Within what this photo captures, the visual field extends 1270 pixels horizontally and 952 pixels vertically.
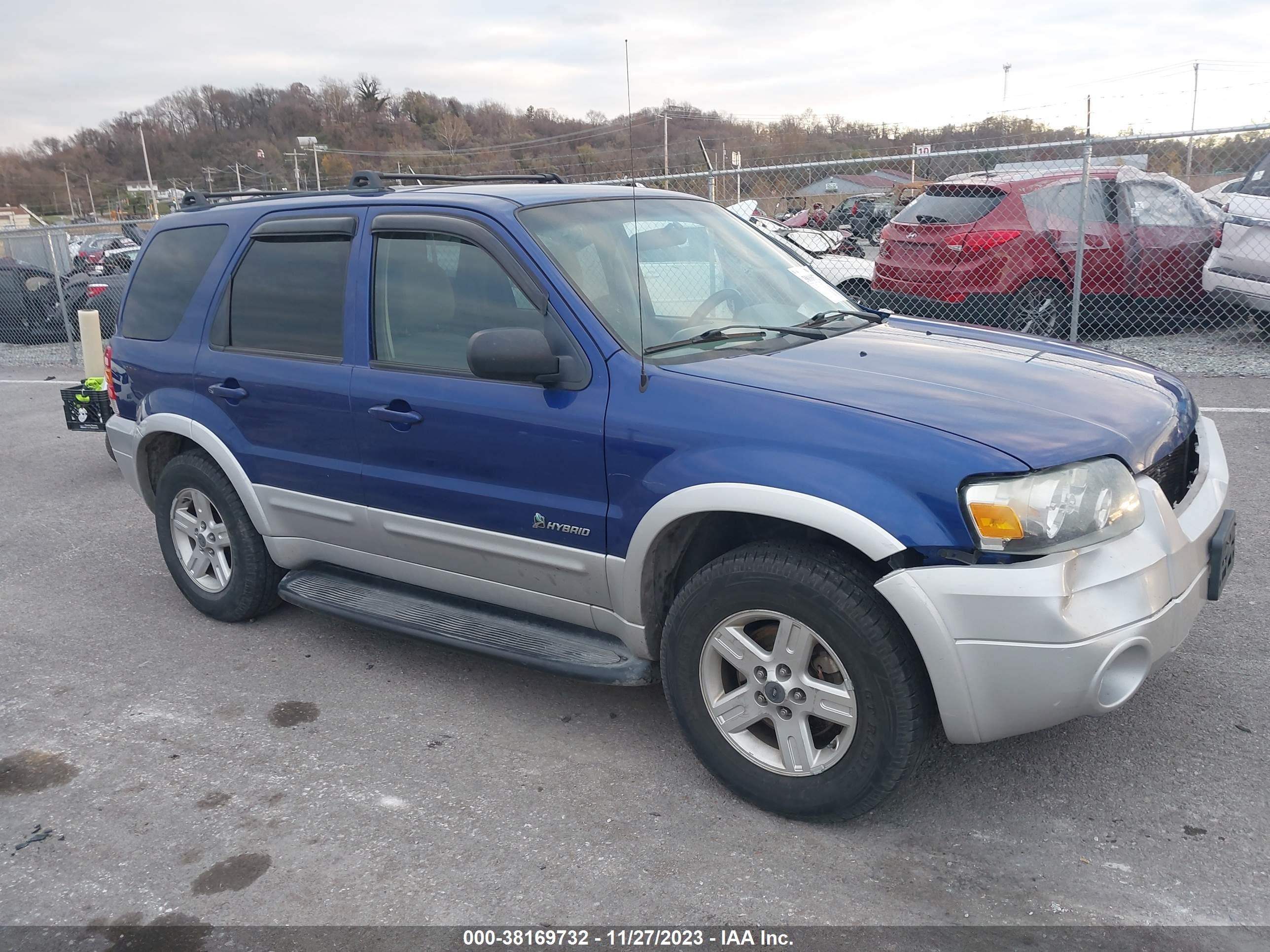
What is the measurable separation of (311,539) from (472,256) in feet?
4.75

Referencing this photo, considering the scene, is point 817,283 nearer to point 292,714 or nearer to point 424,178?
point 424,178

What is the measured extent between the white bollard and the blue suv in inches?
173

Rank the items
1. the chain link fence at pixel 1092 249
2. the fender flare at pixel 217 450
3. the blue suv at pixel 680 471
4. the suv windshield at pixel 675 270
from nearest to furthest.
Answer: the blue suv at pixel 680 471
the suv windshield at pixel 675 270
the fender flare at pixel 217 450
the chain link fence at pixel 1092 249

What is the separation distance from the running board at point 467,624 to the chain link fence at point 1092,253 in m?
6.04

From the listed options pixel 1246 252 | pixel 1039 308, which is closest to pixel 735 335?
pixel 1039 308

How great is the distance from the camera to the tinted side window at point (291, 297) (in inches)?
160

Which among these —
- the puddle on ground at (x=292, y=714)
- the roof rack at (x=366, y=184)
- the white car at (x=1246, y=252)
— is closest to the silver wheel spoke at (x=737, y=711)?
the puddle on ground at (x=292, y=714)

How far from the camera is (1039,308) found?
30.5 ft

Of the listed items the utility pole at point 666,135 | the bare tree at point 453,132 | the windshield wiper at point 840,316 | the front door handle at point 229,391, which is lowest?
the front door handle at point 229,391

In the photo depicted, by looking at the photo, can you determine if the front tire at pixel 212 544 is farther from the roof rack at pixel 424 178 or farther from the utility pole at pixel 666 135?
the utility pole at pixel 666 135

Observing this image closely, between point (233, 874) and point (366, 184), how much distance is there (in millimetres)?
2794

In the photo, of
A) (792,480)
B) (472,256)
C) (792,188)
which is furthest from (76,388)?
(792,188)

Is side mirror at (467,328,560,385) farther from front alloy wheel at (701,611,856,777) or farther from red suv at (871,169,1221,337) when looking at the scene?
red suv at (871,169,1221,337)

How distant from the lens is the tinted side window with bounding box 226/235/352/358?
160 inches
